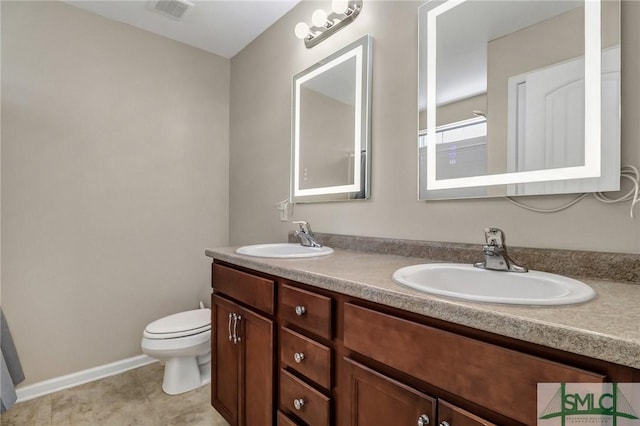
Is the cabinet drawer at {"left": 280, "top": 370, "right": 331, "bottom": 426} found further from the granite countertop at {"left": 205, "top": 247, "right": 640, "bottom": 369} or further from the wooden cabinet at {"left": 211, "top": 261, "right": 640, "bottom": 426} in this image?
the granite countertop at {"left": 205, "top": 247, "right": 640, "bottom": 369}

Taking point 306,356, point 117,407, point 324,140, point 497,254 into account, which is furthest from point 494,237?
point 117,407

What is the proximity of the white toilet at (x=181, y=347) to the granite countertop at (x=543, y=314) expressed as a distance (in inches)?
45.9

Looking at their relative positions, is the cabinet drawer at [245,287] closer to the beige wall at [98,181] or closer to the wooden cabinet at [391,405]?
the wooden cabinet at [391,405]

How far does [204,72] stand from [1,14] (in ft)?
3.80

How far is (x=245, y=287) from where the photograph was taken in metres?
1.30

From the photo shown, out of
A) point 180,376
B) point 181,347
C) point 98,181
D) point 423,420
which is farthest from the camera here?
point 98,181

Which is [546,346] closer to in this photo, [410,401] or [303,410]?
[410,401]

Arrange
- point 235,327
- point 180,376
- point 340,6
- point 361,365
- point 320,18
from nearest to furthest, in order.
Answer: point 361,365
point 235,327
point 340,6
point 320,18
point 180,376

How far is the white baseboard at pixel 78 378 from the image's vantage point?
1799 mm

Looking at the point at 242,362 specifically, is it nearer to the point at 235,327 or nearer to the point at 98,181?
the point at 235,327

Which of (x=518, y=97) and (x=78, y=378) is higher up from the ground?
(x=518, y=97)

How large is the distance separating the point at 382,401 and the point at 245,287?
73 cm

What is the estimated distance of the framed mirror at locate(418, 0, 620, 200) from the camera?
0.88 m

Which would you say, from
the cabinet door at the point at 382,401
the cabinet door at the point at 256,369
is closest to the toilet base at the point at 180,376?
the cabinet door at the point at 256,369
